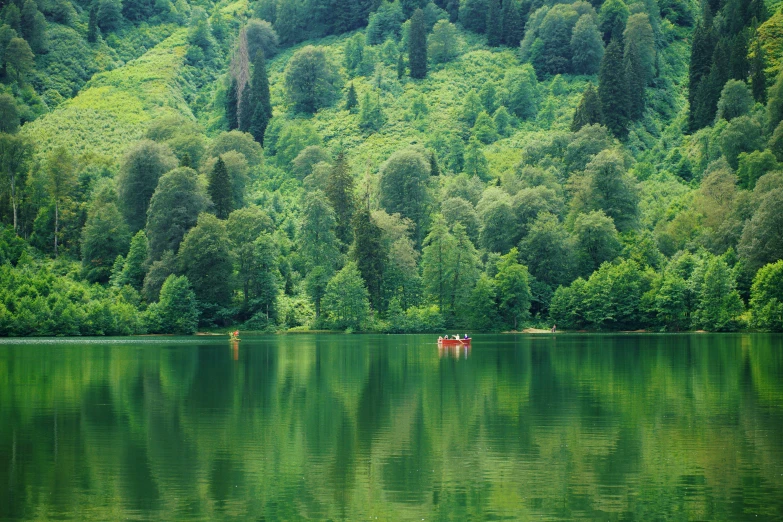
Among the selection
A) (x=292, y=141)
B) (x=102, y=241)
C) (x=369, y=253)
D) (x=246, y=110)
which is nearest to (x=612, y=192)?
(x=369, y=253)

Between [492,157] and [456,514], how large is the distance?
141986 millimetres

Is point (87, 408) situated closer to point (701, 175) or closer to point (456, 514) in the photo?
point (456, 514)

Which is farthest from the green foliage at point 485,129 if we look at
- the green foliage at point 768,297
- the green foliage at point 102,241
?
the green foliage at point 768,297

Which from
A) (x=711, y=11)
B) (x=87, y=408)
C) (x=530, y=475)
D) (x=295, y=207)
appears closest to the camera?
(x=530, y=475)

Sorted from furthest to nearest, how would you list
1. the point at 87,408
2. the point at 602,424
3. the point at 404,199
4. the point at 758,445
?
the point at 404,199 → the point at 87,408 → the point at 602,424 → the point at 758,445

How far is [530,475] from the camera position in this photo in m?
27.7

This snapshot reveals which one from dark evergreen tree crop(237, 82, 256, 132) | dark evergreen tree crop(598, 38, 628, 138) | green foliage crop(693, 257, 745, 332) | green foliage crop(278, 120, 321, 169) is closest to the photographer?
green foliage crop(693, 257, 745, 332)

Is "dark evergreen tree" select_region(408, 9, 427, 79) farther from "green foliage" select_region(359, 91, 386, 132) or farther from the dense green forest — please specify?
"green foliage" select_region(359, 91, 386, 132)

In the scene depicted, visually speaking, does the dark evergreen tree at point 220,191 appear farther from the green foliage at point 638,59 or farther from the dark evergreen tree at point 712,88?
the dark evergreen tree at point 712,88

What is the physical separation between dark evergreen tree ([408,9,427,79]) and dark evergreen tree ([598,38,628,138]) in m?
43.2

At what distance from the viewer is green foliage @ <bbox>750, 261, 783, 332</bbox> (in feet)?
323

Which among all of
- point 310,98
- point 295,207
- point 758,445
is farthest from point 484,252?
point 758,445

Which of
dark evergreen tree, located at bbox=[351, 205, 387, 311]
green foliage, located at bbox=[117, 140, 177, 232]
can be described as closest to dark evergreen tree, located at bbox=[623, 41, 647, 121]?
dark evergreen tree, located at bbox=[351, 205, 387, 311]

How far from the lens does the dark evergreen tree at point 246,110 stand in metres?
182
